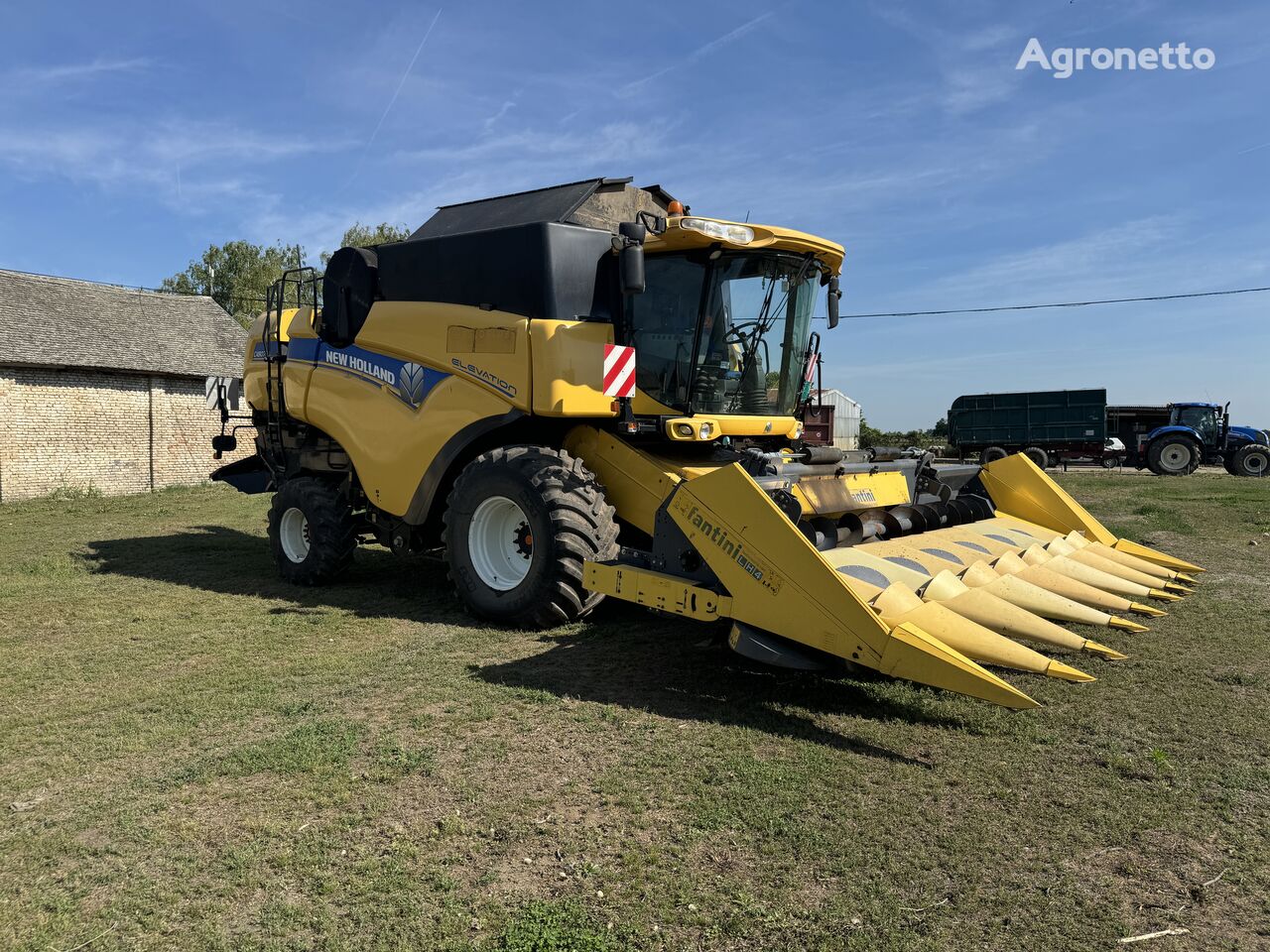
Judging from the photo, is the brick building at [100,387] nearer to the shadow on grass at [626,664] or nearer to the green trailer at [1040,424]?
the shadow on grass at [626,664]

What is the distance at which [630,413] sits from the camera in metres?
6.79

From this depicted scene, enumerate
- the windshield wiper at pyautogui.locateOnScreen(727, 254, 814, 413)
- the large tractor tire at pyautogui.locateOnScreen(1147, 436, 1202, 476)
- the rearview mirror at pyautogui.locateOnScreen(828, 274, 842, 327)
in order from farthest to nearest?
the large tractor tire at pyautogui.locateOnScreen(1147, 436, 1202, 476)
the rearview mirror at pyautogui.locateOnScreen(828, 274, 842, 327)
the windshield wiper at pyautogui.locateOnScreen(727, 254, 814, 413)

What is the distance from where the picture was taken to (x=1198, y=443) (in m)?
26.4

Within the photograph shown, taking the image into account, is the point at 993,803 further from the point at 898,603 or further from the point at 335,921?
the point at 335,921

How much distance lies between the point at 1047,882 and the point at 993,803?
58 cm

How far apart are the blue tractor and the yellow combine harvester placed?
21747 mm

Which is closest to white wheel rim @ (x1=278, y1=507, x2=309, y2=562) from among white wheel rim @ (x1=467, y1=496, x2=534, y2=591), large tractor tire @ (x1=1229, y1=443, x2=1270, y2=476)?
white wheel rim @ (x1=467, y1=496, x2=534, y2=591)

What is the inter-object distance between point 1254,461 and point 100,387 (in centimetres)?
3175

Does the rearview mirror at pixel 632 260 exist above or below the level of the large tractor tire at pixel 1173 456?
above

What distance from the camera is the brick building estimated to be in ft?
64.1

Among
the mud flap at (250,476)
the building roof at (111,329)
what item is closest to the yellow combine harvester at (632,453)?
the mud flap at (250,476)

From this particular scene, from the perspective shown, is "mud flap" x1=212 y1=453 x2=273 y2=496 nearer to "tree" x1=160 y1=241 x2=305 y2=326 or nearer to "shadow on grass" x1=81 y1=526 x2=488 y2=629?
"shadow on grass" x1=81 y1=526 x2=488 y2=629

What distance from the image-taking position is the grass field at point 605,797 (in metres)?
2.73

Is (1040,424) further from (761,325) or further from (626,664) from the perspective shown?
(626,664)
